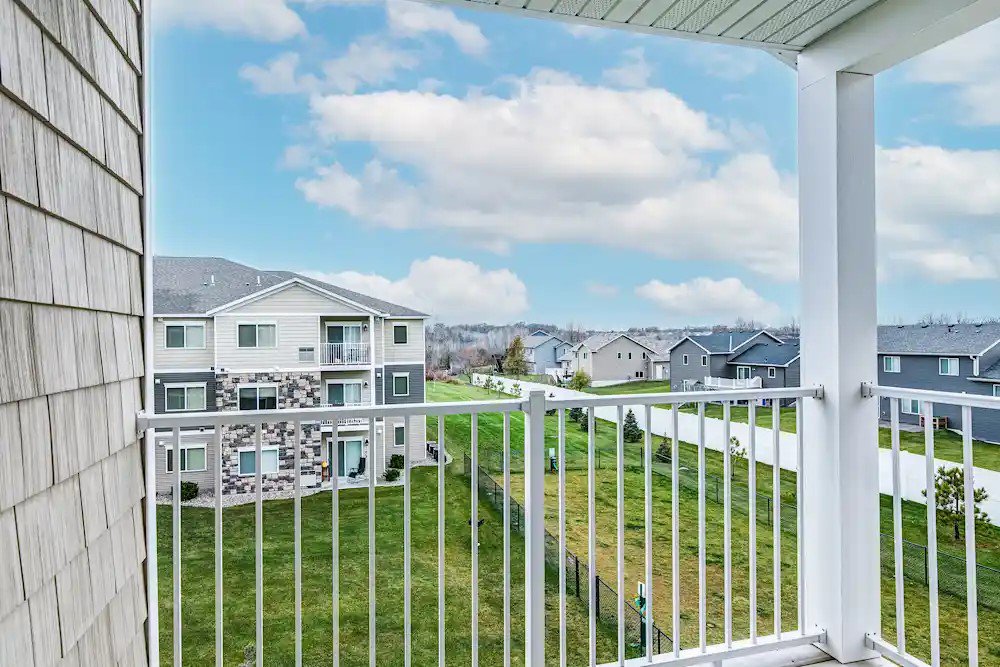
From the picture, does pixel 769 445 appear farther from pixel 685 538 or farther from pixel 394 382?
pixel 394 382

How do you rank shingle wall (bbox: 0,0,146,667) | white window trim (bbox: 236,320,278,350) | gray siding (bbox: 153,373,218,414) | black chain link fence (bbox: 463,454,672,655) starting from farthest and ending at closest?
black chain link fence (bbox: 463,454,672,655) → white window trim (bbox: 236,320,278,350) → gray siding (bbox: 153,373,218,414) → shingle wall (bbox: 0,0,146,667)

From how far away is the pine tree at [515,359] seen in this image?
2371mm

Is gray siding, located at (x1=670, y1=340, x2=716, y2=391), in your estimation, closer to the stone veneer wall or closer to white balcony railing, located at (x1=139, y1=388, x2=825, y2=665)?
white balcony railing, located at (x1=139, y1=388, x2=825, y2=665)

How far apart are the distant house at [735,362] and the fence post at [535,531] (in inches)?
30.9

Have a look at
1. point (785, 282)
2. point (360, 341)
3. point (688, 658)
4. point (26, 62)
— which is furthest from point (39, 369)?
point (785, 282)

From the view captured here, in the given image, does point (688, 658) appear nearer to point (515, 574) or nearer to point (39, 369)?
point (515, 574)

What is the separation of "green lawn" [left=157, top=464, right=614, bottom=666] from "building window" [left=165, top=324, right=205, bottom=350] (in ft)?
1.73

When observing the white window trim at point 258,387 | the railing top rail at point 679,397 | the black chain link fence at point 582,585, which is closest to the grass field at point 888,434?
the railing top rail at point 679,397

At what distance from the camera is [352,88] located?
2168mm

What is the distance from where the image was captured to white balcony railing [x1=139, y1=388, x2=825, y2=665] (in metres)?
1.87

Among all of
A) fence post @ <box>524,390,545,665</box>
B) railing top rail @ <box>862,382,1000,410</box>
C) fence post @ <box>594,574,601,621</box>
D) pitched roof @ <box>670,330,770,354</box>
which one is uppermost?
pitched roof @ <box>670,330,770,354</box>

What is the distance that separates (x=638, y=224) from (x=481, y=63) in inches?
34.2

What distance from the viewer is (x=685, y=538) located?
7.91ft

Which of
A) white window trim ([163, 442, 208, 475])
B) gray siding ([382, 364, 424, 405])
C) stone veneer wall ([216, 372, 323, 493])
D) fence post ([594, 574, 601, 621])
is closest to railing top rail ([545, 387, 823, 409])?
gray siding ([382, 364, 424, 405])
